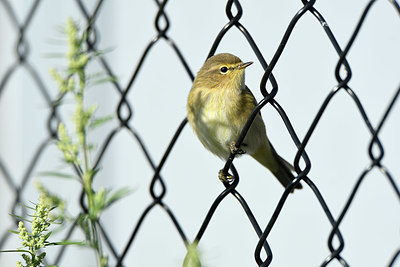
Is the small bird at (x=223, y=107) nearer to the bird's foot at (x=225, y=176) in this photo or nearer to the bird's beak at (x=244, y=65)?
the bird's beak at (x=244, y=65)

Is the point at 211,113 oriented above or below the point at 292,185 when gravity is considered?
above

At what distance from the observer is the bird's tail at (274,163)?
204 cm

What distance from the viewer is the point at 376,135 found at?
3.17 ft

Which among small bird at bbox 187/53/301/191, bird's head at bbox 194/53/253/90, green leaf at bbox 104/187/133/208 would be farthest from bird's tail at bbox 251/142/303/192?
green leaf at bbox 104/187/133/208

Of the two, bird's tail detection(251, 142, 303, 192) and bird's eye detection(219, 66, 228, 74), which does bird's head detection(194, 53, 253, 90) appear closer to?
bird's eye detection(219, 66, 228, 74)

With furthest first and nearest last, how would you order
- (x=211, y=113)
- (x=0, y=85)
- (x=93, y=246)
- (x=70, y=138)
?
(x=0, y=85) < (x=211, y=113) < (x=70, y=138) < (x=93, y=246)

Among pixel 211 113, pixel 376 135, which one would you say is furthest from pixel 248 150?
pixel 376 135

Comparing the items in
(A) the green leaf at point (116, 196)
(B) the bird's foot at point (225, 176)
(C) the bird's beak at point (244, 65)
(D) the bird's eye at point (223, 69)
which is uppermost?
(D) the bird's eye at point (223, 69)

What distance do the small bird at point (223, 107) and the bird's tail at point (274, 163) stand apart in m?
0.08

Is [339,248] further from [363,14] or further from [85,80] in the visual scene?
[85,80]

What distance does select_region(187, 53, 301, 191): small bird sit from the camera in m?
1.72

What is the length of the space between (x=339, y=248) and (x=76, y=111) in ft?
1.85

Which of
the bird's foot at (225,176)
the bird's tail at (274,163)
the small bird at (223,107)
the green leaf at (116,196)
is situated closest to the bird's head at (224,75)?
the small bird at (223,107)

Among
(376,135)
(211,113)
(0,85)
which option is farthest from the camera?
(0,85)
